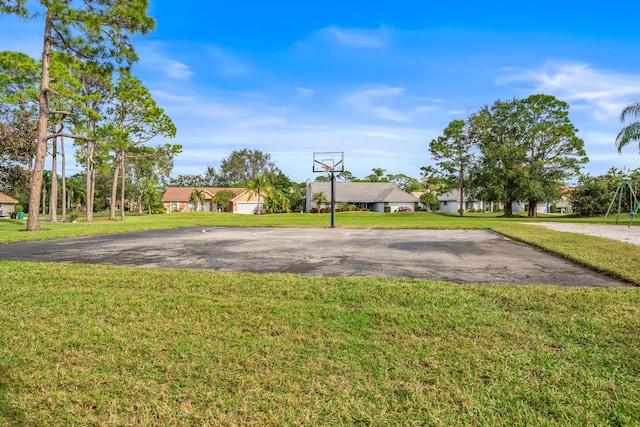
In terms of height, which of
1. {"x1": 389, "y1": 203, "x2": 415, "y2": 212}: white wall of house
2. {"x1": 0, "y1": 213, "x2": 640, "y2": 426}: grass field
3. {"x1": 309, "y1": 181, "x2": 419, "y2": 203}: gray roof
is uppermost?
{"x1": 309, "y1": 181, "x2": 419, "y2": 203}: gray roof

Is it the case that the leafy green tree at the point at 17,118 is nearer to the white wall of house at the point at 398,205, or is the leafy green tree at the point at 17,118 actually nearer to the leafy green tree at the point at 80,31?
the leafy green tree at the point at 80,31

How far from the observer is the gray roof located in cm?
6394

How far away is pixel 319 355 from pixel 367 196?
210ft

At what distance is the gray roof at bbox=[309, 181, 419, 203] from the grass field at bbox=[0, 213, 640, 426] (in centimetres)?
5851

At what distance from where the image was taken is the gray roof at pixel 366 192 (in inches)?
2517

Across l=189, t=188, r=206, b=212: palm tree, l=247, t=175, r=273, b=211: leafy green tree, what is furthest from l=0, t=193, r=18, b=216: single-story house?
l=247, t=175, r=273, b=211: leafy green tree

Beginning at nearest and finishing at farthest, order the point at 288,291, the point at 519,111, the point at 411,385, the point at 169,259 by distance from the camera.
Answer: the point at 411,385 < the point at 288,291 < the point at 169,259 < the point at 519,111

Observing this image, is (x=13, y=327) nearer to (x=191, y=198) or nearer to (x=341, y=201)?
(x=341, y=201)

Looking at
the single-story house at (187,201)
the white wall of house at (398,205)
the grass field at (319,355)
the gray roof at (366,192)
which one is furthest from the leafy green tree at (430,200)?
the grass field at (319,355)

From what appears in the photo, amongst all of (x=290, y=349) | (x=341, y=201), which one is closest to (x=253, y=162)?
(x=341, y=201)

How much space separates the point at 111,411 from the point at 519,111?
160 ft

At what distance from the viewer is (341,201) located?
64250mm

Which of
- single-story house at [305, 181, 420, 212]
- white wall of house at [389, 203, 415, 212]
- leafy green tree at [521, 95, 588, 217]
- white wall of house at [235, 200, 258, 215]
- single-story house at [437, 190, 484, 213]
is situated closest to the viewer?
leafy green tree at [521, 95, 588, 217]

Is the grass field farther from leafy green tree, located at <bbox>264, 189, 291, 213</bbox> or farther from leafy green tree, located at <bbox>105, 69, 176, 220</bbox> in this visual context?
Result: leafy green tree, located at <bbox>264, 189, 291, 213</bbox>
